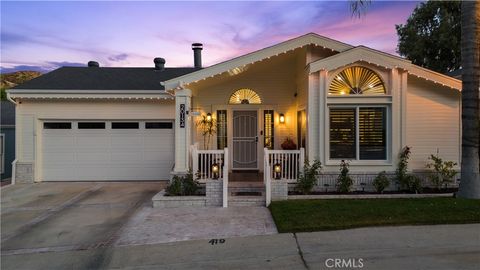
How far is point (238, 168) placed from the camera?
39.1 feet

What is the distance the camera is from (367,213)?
7.09 m

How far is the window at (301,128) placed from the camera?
10229 millimetres

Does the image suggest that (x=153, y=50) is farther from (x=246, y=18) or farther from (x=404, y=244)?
(x=404, y=244)

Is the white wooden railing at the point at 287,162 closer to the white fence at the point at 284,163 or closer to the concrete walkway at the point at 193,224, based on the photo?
the white fence at the point at 284,163

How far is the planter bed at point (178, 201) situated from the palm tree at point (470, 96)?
5827 millimetres

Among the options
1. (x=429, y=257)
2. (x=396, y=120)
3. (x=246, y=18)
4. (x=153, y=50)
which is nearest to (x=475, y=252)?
(x=429, y=257)

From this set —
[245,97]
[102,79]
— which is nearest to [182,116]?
[245,97]

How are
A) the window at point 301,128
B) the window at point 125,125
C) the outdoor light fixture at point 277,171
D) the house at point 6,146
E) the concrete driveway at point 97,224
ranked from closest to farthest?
the concrete driveway at point 97,224 < the outdoor light fixture at point 277,171 < the window at point 301,128 < the window at point 125,125 < the house at point 6,146

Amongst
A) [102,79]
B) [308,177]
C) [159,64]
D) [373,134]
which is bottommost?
[308,177]

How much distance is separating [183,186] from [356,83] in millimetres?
5033

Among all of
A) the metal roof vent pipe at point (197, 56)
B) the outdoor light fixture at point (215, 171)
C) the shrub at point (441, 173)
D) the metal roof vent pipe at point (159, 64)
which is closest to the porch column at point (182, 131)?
the outdoor light fixture at point (215, 171)

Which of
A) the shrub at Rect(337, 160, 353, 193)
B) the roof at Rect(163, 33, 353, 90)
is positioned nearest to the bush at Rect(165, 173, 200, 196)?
the roof at Rect(163, 33, 353, 90)

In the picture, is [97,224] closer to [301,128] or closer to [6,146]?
[301,128]

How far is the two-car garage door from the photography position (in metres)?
12.4
